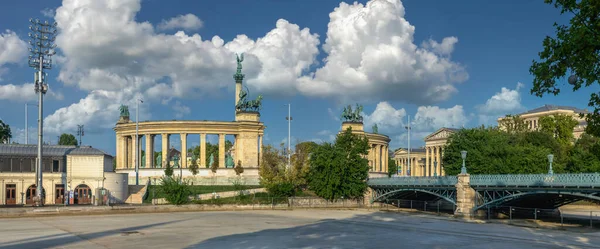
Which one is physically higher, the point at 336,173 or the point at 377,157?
the point at 377,157

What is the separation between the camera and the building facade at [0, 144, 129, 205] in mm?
67375

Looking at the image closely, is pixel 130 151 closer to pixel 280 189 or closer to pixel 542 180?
pixel 280 189

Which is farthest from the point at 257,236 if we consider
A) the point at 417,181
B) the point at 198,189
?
the point at 198,189

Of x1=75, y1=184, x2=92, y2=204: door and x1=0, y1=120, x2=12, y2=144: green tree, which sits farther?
x1=0, y1=120, x2=12, y2=144: green tree

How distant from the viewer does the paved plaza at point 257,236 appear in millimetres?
32469

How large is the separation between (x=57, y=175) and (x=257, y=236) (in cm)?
4248

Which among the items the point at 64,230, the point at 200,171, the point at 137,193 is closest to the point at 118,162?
the point at 200,171

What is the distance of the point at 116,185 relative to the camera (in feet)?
239

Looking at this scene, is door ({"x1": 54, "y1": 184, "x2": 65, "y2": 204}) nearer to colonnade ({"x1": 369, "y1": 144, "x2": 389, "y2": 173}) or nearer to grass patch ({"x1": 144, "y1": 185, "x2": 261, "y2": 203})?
grass patch ({"x1": 144, "y1": 185, "x2": 261, "y2": 203})

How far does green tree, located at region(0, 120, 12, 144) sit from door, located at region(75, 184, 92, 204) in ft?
163

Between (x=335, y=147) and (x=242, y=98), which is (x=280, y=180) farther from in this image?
(x=242, y=98)

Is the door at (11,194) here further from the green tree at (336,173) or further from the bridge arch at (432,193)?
the bridge arch at (432,193)

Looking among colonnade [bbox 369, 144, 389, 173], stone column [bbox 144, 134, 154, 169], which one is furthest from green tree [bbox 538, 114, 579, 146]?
stone column [bbox 144, 134, 154, 169]

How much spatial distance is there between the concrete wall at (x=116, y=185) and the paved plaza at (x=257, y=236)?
22969mm
